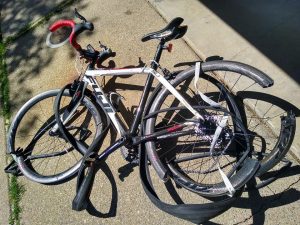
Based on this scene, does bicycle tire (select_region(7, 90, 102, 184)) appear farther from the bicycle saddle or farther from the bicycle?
the bicycle saddle

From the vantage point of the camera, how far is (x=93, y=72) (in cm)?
419

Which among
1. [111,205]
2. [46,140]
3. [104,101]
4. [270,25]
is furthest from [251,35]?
[46,140]

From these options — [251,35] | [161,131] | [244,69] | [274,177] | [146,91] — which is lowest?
[274,177]

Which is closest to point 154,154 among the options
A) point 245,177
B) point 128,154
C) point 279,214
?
point 128,154

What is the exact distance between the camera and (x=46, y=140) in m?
4.81

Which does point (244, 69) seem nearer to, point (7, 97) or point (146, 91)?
point (146, 91)

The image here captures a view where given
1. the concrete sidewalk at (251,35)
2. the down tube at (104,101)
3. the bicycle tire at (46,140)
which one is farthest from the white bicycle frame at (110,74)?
the concrete sidewalk at (251,35)

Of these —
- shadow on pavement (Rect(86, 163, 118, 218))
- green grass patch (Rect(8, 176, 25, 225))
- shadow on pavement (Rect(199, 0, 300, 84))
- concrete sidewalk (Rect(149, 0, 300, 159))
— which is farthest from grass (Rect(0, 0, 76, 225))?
shadow on pavement (Rect(199, 0, 300, 84))

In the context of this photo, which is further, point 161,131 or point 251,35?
point 251,35

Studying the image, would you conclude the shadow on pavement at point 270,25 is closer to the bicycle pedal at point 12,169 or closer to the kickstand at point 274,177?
the kickstand at point 274,177

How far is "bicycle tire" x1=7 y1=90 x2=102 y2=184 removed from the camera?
4.41 m

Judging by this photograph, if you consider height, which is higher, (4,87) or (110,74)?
(110,74)

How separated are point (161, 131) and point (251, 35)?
6.31 feet

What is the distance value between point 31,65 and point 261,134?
3.31 metres
